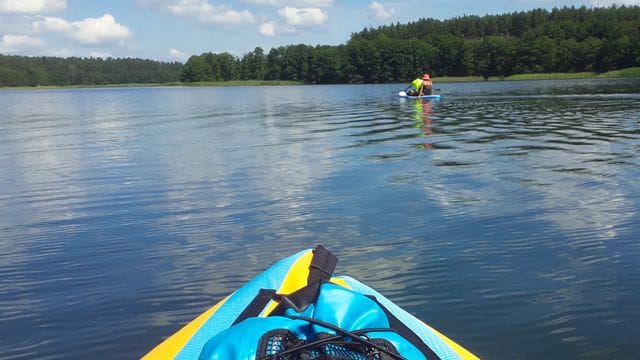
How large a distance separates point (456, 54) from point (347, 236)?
135 m

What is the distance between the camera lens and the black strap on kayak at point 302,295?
3906 millimetres

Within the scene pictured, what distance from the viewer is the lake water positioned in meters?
5.92

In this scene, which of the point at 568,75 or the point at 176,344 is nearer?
the point at 176,344

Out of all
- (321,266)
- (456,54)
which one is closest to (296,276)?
(321,266)

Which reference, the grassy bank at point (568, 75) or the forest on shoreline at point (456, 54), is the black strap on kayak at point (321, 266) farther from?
the forest on shoreline at point (456, 54)

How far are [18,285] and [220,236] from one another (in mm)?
2768

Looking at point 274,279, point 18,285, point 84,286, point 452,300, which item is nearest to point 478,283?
point 452,300

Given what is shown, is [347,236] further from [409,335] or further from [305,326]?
[305,326]

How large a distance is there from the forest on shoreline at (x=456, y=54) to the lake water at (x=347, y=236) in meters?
105

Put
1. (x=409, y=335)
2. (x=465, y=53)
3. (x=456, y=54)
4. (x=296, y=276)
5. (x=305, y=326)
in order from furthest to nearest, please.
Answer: (x=456, y=54)
(x=465, y=53)
(x=296, y=276)
(x=409, y=335)
(x=305, y=326)

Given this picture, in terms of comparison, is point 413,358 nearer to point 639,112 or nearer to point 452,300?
point 452,300

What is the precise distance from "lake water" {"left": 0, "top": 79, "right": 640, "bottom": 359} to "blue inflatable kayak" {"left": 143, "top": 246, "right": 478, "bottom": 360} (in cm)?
153

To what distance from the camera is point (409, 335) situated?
3.89 m

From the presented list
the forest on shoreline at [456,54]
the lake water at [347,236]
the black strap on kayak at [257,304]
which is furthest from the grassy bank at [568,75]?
the black strap on kayak at [257,304]
